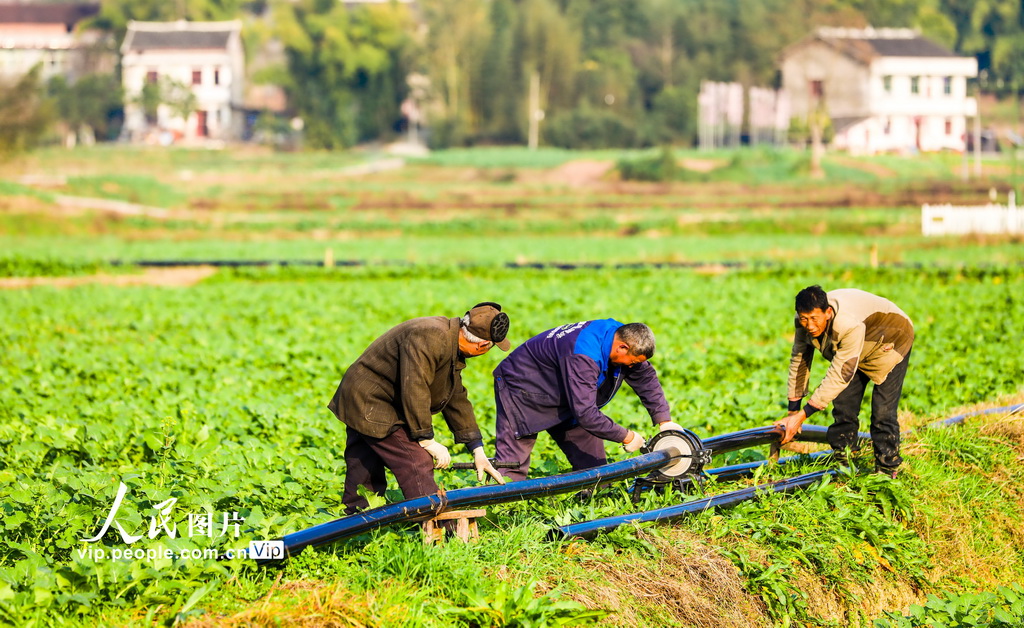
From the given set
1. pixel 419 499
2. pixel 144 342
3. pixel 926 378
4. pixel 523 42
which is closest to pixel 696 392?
pixel 926 378

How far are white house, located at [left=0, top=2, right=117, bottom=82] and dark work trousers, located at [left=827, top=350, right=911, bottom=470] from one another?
91.4 meters

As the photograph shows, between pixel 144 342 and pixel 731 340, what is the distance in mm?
8578

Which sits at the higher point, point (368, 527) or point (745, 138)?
point (745, 138)

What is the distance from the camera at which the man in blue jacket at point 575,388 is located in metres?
6.63

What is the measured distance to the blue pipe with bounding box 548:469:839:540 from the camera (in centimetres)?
619

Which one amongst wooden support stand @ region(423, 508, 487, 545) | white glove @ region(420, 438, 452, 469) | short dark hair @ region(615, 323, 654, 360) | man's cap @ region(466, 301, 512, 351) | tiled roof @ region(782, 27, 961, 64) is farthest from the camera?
tiled roof @ region(782, 27, 961, 64)

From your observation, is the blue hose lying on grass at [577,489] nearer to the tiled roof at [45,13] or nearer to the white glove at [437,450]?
the white glove at [437,450]

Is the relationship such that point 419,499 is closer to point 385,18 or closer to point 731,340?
point 731,340

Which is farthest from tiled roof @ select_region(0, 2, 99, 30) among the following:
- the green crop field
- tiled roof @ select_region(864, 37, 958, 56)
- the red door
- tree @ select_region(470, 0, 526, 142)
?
the green crop field

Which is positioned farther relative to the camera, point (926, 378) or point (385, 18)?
point (385, 18)

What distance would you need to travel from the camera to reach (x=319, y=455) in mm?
8227

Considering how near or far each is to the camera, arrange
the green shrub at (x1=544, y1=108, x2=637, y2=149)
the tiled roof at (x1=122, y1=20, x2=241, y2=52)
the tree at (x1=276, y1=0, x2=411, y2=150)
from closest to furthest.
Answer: the green shrub at (x1=544, y1=108, x2=637, y2=149), the tiled roof at (x1=122, y1=20, x2=241, y2=52), the tree at (x1=276, y1=0, x2=411, y2=150)
